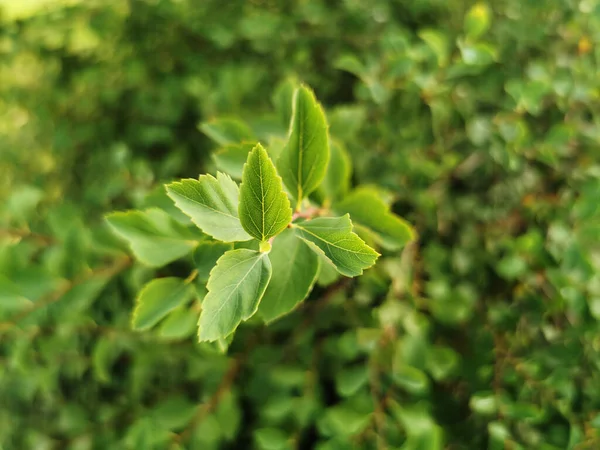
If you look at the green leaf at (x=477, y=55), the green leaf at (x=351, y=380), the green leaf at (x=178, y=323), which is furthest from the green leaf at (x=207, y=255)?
the green leaf at (x=477, y=55)

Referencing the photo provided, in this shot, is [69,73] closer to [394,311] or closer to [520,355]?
[394,311]

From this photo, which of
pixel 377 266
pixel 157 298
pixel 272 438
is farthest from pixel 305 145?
pixel 272 438

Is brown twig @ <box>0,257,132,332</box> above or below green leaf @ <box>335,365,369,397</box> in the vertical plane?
above

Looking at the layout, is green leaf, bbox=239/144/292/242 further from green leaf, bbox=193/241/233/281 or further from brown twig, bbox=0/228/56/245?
brown twig, bbox=0/228/56/245

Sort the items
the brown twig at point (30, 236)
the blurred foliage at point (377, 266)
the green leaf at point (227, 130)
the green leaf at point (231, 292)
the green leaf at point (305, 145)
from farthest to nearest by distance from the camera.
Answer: the brown twig at point (30, 236), the blurred foliage at point (377, 266), the green leaf at point (227, 130), the green leaf at point (305, 145), the green leaf at point (231, 292)

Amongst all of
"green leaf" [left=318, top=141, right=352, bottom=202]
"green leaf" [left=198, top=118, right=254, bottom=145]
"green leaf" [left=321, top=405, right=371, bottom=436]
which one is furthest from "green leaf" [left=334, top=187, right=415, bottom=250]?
"green leaf" [left=321, top=405, right=371, bottom=436]

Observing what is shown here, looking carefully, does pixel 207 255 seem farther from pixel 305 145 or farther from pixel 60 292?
pixel 60 292

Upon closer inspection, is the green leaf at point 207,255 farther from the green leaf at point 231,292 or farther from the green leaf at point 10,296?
the green leaf at point 10,296
